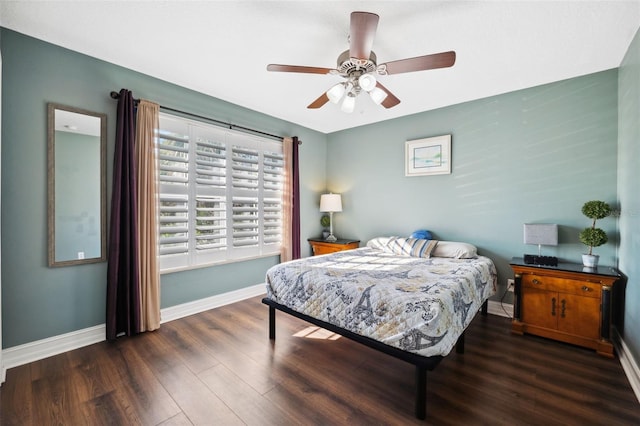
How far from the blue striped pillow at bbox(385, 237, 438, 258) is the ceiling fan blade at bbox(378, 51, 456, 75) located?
6.86 ft

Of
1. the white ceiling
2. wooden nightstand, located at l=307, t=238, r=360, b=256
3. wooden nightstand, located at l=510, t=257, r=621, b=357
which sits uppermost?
the white ceiling

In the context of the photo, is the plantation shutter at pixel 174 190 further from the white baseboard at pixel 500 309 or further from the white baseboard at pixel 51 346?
the white baseboard at pixel 500 309

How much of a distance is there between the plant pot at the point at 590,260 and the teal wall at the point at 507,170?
28cm

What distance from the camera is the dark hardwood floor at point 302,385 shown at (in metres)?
1.72

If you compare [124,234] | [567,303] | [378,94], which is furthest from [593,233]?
[124,234]

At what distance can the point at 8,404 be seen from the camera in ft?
5.91

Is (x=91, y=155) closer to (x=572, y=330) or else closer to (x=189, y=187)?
(x=189, y=187)

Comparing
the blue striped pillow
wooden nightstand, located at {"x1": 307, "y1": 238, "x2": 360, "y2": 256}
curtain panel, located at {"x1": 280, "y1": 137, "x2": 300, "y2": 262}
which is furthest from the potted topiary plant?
curtain panel, located at {"x1": 280, "y1": 137, "x2": 300, "y2": 262}

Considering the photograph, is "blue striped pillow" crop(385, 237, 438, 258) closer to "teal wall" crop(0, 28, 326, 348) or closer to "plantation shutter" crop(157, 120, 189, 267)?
"plantation shutter" crop(157, 120, 189, 267)

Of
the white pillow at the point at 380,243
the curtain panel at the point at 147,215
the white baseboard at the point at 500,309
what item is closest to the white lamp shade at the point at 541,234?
the white baseboard at the point at 500,309

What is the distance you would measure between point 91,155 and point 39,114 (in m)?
0.46

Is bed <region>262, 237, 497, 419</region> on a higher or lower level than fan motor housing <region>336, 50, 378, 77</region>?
lower

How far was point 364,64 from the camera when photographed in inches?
83.9

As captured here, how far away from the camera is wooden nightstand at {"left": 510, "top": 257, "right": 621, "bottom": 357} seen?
2.42 meters
